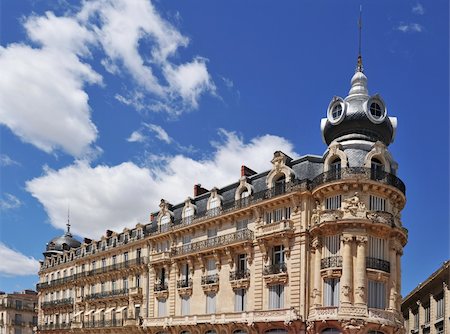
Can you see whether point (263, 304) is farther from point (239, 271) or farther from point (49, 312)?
point (49, 312)

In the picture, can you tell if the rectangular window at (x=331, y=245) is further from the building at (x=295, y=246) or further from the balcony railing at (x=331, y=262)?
the balcony railing at (x=331, y=262)

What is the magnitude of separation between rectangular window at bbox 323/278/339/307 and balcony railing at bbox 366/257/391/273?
232 centimetres

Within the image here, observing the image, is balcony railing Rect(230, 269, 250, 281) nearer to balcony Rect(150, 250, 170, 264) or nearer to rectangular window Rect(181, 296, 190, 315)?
rectangular window Rect(181, 296, 190, 315)

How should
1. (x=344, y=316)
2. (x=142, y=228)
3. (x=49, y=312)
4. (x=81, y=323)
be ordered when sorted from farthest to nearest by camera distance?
(x=49, y=312), (x=81, y=323), (x=142, y=228), (x=344, y=316)

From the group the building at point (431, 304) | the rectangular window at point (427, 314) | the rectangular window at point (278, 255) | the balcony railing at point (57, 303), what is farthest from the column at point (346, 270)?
the balcony railing at point (57, 303)

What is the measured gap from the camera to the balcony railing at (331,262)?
33281mm

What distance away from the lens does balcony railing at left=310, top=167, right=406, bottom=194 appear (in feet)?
111

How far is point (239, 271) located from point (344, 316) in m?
10.2

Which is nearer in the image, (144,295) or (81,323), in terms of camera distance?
(144,295)

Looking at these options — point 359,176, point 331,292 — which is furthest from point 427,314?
point 359,176

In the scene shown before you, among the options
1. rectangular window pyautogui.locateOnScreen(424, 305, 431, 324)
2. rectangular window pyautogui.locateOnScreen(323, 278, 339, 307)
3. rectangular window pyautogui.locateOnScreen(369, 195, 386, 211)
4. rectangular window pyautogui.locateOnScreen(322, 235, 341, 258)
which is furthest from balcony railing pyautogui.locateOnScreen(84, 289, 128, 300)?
rectangular window pyautogui.locateOnScreen(424, 305, 431, 324)

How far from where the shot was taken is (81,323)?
57.4m

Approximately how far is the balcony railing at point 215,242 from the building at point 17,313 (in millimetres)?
45578

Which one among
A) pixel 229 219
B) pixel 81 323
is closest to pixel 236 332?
pixel 229 219
